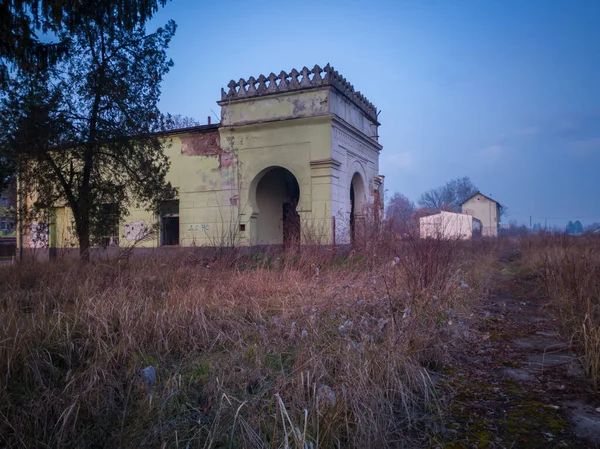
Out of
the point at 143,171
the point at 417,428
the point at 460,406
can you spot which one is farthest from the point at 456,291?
the point at 143,171

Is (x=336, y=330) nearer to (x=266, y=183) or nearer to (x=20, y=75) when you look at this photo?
(x=20, y=75)

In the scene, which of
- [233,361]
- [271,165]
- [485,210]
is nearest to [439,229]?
[233,361]

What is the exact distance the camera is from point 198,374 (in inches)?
132

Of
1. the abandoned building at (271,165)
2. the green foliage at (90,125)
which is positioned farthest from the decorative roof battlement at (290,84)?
the green foliage at (90,125)

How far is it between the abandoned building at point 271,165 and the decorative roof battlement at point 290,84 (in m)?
0.04

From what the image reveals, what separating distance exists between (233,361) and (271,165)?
1281 centimetres

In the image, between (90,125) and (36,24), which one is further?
(90,125)

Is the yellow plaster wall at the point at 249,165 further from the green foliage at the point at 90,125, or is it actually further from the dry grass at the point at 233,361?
the dry grass at the point at 233,361

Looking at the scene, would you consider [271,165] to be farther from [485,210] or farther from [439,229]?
[485,210]

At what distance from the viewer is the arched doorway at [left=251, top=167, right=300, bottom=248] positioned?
1697cm

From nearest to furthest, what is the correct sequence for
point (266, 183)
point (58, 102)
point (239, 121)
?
point (58, 102)
point (239, 121)
point (266, 183)

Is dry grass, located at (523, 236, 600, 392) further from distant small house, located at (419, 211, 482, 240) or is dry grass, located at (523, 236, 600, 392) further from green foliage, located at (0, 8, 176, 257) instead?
green foliage, located at (0, 8, 176, 257)

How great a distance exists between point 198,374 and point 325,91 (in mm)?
13099

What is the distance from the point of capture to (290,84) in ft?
50.2
